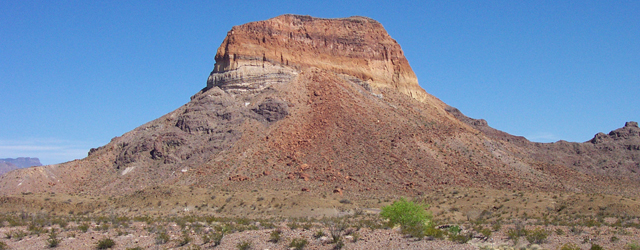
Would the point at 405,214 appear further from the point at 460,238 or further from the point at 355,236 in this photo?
the point at 460,238

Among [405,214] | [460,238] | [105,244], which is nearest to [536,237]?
[460,238]

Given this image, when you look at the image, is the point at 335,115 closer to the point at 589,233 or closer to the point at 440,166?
the point at 440,166

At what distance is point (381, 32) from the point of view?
8612cm

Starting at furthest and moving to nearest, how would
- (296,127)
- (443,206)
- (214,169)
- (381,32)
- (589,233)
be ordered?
(381,32) → (296,127) → (214,169) → (443,206) → (589,233)

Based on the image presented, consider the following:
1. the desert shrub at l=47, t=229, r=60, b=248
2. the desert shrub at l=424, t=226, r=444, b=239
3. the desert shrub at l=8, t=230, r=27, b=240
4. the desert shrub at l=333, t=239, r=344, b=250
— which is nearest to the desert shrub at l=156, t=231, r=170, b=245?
the desert shrub at l=47, t=229, r=60, b=248

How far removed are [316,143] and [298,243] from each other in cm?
3770

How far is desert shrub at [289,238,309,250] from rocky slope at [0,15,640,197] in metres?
27.1

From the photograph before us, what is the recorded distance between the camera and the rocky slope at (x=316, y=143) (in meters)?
53.4

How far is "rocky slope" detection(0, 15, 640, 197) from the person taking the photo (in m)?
53.4

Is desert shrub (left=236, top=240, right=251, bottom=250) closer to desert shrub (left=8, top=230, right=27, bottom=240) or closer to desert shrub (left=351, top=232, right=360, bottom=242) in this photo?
desert shrub (left=351, top=232, right=360, bottom=242)

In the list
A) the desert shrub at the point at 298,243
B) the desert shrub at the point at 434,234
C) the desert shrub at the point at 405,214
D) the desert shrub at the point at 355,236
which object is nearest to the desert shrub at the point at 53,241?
the desert shrub at the point at 298,243

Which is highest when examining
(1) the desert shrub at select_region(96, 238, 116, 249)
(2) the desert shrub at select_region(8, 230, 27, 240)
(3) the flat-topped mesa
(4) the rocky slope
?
(3) the flat-topped mesa

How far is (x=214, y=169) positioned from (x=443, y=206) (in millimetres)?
22407

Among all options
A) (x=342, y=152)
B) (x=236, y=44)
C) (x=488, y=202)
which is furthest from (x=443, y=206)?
(x=236, y=44)
